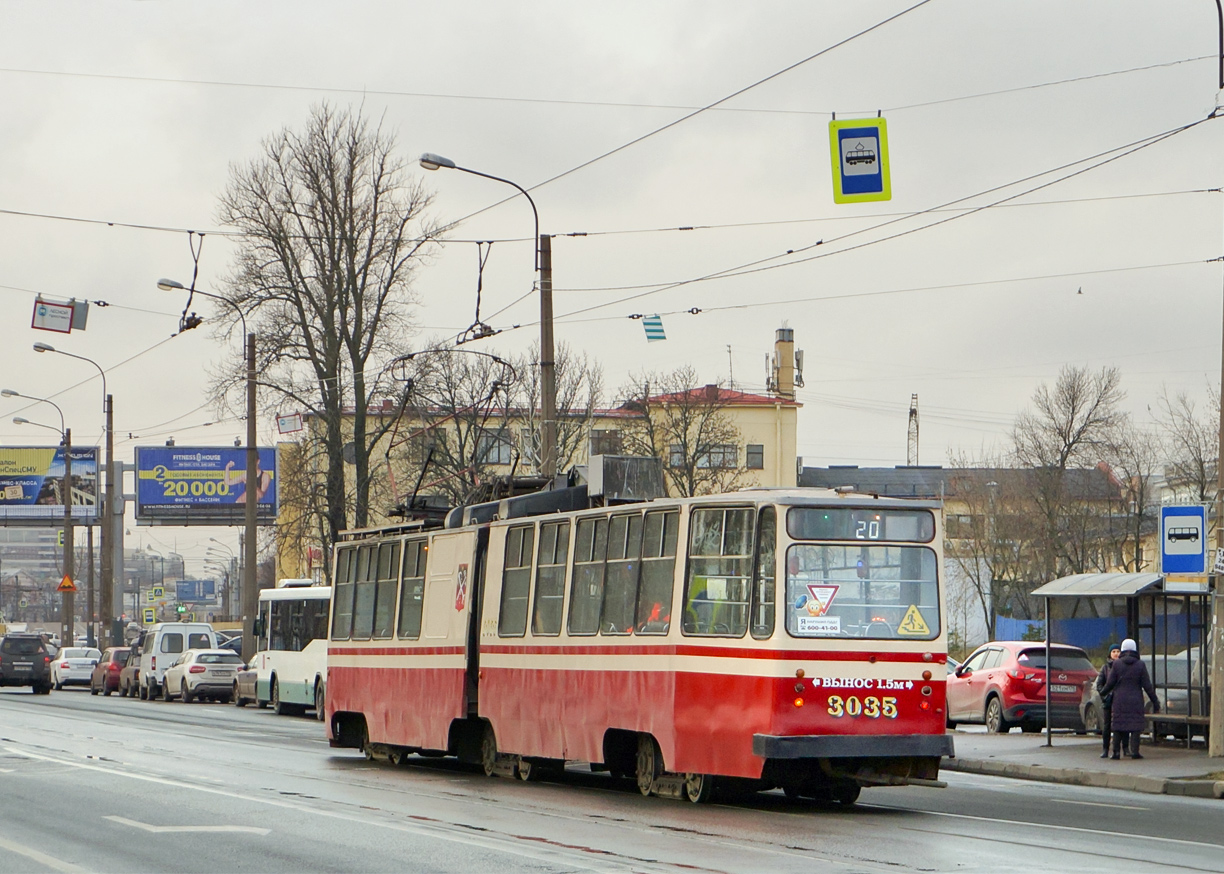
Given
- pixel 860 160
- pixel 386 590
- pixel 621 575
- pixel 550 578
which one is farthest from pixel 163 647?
pixel 621 575

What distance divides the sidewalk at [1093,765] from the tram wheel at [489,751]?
530 centimetres

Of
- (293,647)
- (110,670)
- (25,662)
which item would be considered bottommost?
(110,670)

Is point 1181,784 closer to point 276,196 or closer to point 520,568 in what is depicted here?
point 520,568

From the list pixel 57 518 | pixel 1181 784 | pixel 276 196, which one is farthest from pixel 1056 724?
pixel 57 518

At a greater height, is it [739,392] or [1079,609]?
[739,392]

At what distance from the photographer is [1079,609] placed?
33.2 m

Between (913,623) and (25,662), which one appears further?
(25,662)

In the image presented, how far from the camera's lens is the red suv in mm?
28234

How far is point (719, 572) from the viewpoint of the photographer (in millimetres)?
14625

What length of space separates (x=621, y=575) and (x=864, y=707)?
280cm

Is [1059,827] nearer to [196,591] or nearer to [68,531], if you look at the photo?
[68,531]

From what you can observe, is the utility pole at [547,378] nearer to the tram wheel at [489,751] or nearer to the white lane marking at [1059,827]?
the tram wheel at [489,751]

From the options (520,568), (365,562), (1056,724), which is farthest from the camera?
(1056,724)

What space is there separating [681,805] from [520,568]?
387cm
